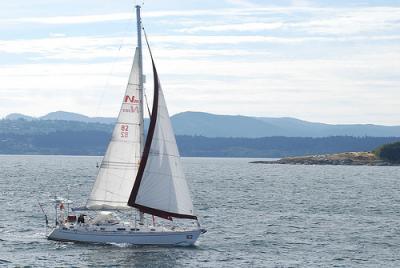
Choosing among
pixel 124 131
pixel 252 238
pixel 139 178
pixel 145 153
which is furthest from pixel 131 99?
pixel 252 238

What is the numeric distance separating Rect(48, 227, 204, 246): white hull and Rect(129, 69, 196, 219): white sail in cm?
150

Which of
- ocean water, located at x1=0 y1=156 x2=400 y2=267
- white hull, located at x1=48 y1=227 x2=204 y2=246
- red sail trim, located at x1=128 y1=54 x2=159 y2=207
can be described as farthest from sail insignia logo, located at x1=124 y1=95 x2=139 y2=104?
ocean water, located at x1=0 y1=156 x2=400 y2=267

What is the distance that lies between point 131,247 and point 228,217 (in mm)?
28942

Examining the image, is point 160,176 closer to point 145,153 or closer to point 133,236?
point 145,153

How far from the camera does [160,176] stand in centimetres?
5822

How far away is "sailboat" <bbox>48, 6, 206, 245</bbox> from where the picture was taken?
57.8 m

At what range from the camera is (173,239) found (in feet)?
193

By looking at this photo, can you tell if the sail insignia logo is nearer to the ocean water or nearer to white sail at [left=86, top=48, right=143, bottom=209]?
white sail at [left=86, top=48, right=143, bottom=209]

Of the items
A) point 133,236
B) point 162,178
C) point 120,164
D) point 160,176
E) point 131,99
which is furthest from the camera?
point 120,164

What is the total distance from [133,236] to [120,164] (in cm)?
541

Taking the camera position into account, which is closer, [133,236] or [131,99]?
[131,99]

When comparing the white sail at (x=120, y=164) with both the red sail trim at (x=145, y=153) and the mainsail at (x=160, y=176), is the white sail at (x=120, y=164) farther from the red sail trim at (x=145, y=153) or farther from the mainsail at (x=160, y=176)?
the mainsail at (x=160, y=176)


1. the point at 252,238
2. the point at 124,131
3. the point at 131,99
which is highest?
the point at 131,99

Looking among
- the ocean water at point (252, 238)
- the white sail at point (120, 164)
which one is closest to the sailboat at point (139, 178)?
the white sail at point (120, 164)
